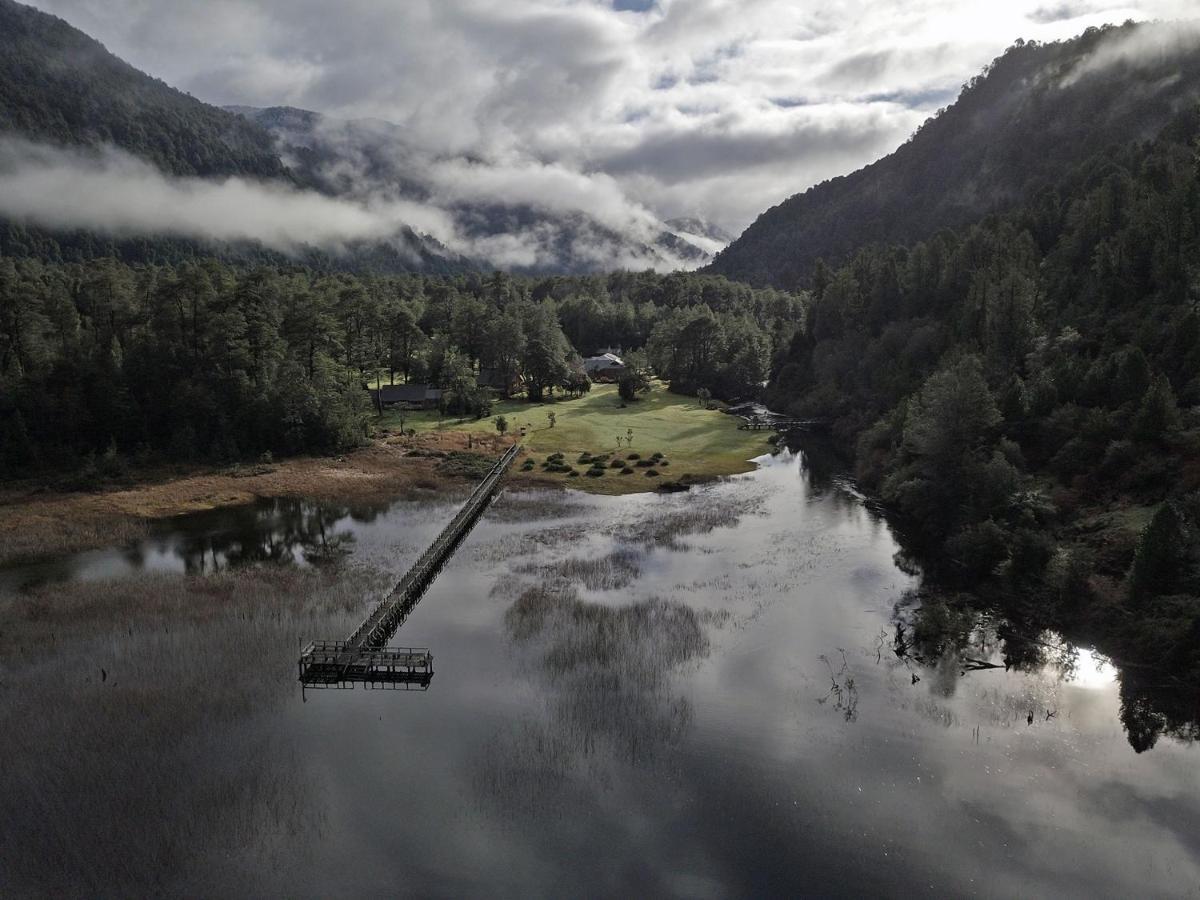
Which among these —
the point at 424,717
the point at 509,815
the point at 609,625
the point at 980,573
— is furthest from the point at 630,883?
the point at 980,573

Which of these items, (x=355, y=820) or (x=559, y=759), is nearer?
(x=355, y=820)

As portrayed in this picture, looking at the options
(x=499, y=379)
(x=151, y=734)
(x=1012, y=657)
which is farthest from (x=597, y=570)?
(x=499, y=379)

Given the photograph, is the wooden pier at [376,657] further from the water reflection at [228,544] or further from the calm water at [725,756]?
the water reflection at [228,544]

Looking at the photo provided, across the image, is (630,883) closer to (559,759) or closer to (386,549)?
(559,759)

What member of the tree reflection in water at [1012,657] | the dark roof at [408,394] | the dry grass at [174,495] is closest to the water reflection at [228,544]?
the dry grass at [174,495]

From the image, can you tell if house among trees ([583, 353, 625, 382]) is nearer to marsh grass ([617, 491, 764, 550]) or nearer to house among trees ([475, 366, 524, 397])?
house among trees ([475, 366, 524, 397])

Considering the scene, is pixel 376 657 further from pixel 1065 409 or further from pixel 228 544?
pixel 1065 409
